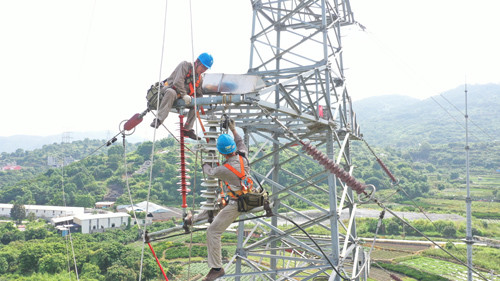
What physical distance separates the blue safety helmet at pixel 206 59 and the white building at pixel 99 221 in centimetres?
5083

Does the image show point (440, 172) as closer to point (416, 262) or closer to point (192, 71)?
point (416, 262)

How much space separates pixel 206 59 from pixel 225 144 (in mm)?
1749

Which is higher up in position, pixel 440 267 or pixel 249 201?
pixel 249 201

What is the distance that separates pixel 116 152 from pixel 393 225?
70.8 meters

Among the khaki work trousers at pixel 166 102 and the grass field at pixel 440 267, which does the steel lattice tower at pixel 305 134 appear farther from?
the grass field at pixel 440 267

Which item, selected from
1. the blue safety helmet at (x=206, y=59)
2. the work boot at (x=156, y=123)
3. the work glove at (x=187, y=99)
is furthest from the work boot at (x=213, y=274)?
the blue safety helmet at (x=206, y=59)

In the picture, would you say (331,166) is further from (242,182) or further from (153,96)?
(153,96)

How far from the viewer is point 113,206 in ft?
222

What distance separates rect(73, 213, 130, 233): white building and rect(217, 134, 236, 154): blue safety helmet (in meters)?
51.3

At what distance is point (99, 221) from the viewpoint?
52.2m

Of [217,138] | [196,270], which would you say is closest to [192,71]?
[217,138]

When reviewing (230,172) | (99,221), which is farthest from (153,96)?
(99,221)

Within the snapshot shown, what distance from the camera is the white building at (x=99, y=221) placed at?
167ft

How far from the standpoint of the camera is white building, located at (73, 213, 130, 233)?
50.8 metres
